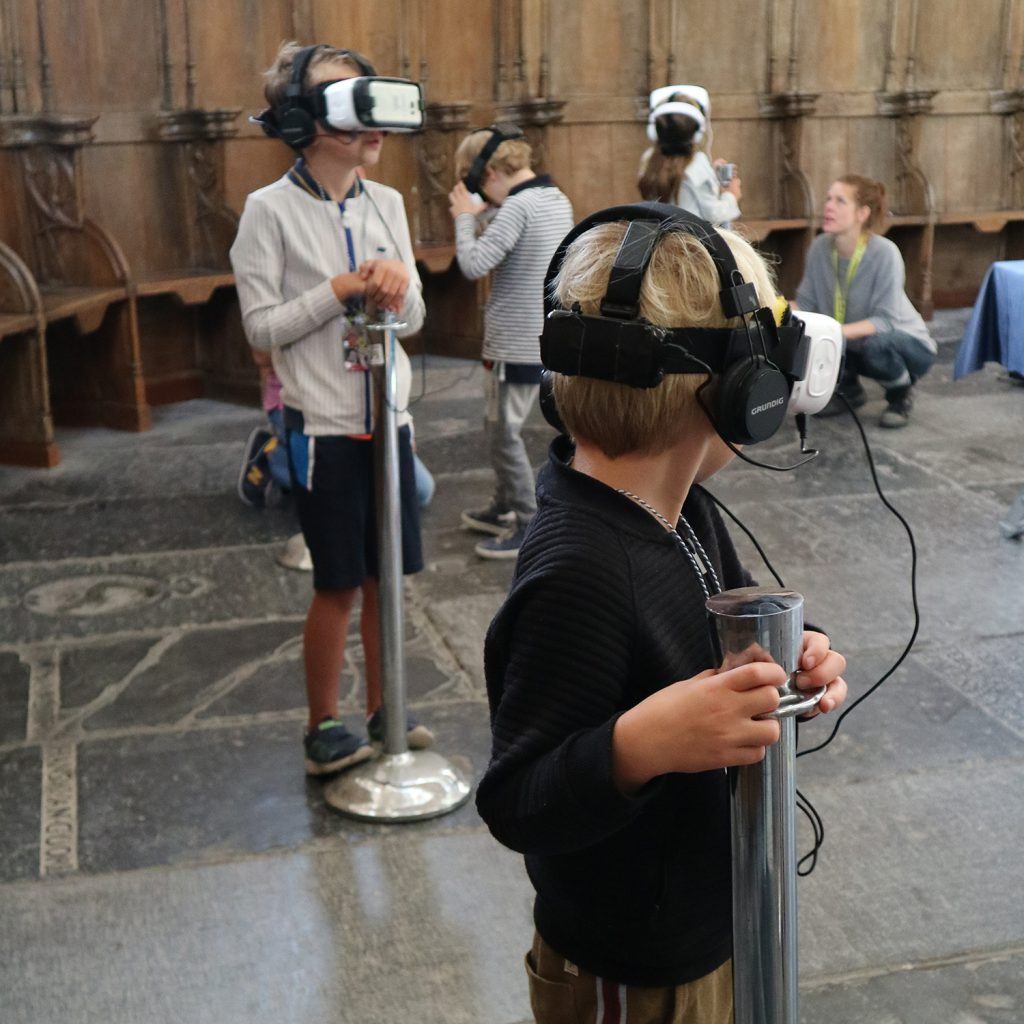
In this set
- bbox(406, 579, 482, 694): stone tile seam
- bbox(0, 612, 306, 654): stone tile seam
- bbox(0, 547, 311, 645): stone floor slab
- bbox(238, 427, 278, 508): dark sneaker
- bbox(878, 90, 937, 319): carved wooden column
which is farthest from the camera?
bbox(878, 90, 937, 319): carved wooden column

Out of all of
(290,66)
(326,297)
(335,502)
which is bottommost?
(335,502)

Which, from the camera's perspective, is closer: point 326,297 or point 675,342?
point 675,342

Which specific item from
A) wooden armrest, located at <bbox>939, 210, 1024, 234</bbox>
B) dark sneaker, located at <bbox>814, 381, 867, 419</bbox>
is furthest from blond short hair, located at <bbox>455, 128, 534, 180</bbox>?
wooden armrest, located at <bbox>939, 210, 1024, 234</bbox>

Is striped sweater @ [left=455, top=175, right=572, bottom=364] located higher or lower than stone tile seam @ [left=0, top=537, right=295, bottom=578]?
higher

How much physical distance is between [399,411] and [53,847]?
4.08 ft

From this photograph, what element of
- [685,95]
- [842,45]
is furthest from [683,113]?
[842,45]

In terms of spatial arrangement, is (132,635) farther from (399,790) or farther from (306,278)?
(306,278)

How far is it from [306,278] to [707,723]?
231cm

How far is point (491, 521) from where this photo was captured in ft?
18.2

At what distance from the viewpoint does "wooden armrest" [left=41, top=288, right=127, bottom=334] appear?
6746mm

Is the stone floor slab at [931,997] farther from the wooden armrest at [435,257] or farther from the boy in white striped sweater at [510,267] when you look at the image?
the wooden armrest at [435,257]

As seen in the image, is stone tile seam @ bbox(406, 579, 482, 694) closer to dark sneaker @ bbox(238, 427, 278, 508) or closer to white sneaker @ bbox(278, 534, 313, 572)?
white sneaker @ bbox(278, 534, 313, 572)

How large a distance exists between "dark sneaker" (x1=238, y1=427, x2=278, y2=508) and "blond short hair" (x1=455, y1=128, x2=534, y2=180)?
1420mm

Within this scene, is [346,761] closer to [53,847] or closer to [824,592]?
[53,847]
